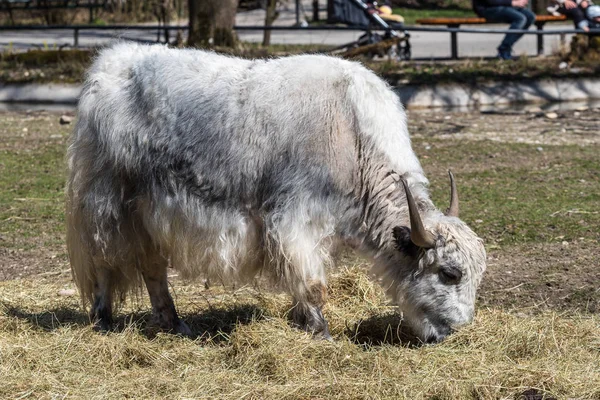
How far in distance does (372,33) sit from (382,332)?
1220 cm

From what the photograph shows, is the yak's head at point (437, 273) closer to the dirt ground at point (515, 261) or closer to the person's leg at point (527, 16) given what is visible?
the dirt ground at point (515, 261)

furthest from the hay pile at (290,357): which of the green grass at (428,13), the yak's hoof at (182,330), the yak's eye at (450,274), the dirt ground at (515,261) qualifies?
the green grass at (428,13)

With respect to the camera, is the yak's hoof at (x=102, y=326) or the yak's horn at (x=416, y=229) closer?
the yak's horn at (x=416, y=229)

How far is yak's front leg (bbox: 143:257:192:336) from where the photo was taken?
246 inches

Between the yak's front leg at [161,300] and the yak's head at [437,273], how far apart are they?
4.68 feet

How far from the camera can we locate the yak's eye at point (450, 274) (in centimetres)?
547

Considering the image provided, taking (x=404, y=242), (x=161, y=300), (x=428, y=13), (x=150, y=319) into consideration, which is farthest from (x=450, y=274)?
(x=428, y=13)

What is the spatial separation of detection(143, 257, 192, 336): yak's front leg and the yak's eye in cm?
165

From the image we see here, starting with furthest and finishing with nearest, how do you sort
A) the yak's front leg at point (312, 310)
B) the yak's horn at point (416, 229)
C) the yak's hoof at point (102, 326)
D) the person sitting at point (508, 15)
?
1. the person sitting at point (508, 15)
2. the yak's hoof at point (102, 326)
3. the yak's front leg at point (312, 310)
4. the yak's horn at point (416, 229)

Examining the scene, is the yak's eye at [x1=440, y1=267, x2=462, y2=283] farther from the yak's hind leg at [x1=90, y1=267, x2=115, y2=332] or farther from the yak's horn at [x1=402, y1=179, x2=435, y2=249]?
the yak's hind leg at [x1=90, y1=267, x2=115, y2=332]

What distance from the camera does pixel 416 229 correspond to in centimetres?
540

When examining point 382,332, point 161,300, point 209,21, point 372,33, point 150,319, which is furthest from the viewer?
point 372,33

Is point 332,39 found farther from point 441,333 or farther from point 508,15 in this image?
point 441,333

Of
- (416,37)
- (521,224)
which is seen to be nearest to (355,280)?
(521,224)
